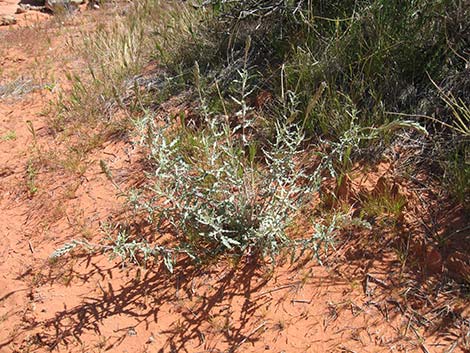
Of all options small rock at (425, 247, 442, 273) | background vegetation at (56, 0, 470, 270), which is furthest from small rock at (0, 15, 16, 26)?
small rock at (425, 247, 442, 273)

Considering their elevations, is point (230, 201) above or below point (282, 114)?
below

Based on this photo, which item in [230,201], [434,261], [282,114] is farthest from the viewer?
[282,114]

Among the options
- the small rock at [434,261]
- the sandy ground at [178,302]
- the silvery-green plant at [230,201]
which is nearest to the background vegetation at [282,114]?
the silvery-green plant at [230,201]

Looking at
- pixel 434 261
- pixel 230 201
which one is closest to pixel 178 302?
pixel 230 201

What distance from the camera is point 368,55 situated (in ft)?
10.7

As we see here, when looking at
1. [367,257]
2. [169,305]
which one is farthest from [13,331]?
[367,257]

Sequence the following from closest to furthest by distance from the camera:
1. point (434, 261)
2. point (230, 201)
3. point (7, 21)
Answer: point (434, 261)
point (230, 201)
point (7, 21)

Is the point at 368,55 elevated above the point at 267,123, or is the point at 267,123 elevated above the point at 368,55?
the point at 368,55

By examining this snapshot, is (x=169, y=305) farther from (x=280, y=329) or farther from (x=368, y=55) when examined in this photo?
(x=368, y=55)

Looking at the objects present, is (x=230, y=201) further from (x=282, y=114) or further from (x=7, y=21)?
(x=7, y=21)

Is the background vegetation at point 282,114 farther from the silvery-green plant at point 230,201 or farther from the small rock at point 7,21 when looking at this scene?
the small rock at point 7,21

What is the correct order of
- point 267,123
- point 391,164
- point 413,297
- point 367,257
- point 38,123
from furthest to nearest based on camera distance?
point 38,123, point 267,123, point 391,164, point 367,257, point 413,297

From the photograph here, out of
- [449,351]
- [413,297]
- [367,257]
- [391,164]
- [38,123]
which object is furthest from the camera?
[38,123]

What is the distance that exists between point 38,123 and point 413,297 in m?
3.45
